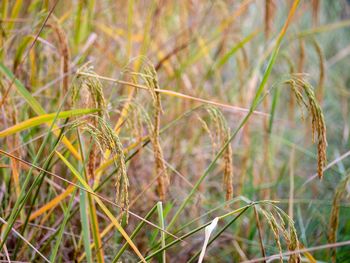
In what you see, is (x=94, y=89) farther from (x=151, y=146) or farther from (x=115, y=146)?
(x=151, y=146)

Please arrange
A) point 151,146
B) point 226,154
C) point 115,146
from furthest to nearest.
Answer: point 151,146 → point 226,154 → point 115,146

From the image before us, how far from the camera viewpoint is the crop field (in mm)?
1101

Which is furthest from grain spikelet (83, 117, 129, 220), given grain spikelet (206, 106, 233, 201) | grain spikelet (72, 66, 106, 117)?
grain spikelet (206, 106, 233, 201)

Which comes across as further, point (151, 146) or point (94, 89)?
point (151, 146)

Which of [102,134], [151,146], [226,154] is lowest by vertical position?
[151,146]

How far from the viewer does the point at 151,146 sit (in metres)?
1.90

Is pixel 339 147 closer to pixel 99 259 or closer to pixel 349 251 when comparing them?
pixel 349 251

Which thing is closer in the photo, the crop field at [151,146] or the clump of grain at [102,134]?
the clump of grain at [102,134]

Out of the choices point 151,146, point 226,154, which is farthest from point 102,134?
point 151,146

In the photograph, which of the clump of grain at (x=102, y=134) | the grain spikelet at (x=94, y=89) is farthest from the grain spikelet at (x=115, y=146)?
the grain spikelet at (x=94, y=89)

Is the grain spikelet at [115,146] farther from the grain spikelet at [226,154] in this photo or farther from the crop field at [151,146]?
the grain spikelet at [226,154]

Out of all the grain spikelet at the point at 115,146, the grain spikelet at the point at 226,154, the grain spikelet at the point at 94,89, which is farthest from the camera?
the grain spikelet at the point at 226,154

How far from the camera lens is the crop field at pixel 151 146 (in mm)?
1101

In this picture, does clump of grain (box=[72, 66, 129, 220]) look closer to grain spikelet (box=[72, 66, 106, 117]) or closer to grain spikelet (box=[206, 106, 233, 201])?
grain spikelet (box=[72, 66, 106, 117])
